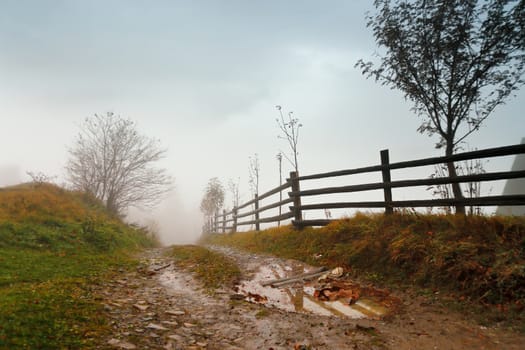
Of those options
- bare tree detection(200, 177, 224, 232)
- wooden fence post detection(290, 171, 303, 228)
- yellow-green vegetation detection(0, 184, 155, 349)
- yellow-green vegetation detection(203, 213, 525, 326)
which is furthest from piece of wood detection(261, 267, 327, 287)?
bare tree detection(200, 177, 224, 232)

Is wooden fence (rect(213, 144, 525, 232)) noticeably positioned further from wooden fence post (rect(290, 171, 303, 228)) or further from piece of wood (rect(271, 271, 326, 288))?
piece of wood (rect(271, 271, 326, 288))

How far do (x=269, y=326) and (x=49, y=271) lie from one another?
12.5 ft

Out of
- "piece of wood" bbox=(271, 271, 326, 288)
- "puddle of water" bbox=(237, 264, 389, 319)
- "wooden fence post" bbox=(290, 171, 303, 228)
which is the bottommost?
"puddle of water" bbox=(237, 264, 389, 319)

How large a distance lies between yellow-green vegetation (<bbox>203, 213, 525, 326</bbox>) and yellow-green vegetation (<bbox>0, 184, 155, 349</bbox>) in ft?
12.5

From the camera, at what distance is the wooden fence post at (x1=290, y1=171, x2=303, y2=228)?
7.90 meters

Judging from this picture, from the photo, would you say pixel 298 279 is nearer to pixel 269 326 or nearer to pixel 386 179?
pixel 269 326

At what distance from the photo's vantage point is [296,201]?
26.9 feet

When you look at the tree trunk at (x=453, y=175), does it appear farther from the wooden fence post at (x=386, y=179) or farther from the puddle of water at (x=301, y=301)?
the puddle of water at (x=301, y=301)

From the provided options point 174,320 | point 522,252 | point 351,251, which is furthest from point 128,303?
point 522,252

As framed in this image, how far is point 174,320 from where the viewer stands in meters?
3.00

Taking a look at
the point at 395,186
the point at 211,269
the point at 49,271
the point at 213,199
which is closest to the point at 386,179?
the point at 395,186

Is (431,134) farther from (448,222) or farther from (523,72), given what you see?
(448,222)

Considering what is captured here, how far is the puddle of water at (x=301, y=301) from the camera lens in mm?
3314

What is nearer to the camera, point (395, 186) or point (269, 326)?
point (269, 326)
